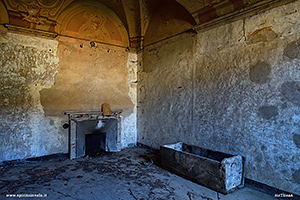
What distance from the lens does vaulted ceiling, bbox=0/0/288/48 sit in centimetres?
371

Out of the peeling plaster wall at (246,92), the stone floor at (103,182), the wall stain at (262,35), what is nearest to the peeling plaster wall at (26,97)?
the stone floor at (103,182)

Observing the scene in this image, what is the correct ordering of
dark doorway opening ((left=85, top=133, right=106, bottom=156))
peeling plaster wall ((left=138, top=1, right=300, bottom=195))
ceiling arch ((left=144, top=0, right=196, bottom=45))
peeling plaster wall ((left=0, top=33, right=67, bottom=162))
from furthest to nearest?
1. dark doorway opening ((left=85, top=133, right=106, bottom=156))
2. ceiling arch ((left=144, top=0, right=196, bottom=45))
3. peeling plaster wall ((left=0, top=33, right=67, bottom=162))
4. peeling plaster wall ((left=138, top=1, right=300, bottom=195))

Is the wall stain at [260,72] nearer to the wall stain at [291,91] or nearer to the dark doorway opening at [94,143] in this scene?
the wall stain at [291,91]

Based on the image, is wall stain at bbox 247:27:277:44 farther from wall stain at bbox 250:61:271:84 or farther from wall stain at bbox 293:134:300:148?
wall stain at bbox 293:134:300:148

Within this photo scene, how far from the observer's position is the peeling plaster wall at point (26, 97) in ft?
12.6

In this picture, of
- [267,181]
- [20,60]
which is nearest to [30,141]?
[20,60]

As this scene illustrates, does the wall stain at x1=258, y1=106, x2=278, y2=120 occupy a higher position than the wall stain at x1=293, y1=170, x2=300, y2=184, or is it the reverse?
the wall stain at x1=258, y1=106, x2=278, y2=120

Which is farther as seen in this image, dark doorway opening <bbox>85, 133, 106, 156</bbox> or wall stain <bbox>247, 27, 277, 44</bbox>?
dark doorway opening <bbox>85, 133, 106, 156</bbox>

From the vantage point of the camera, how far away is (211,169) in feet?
9.21

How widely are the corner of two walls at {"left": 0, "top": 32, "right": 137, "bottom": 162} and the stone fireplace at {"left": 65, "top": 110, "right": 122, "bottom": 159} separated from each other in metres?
0.16

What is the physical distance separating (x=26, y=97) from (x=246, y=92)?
14.3 ft

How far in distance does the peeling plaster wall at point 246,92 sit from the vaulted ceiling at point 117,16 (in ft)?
1.16

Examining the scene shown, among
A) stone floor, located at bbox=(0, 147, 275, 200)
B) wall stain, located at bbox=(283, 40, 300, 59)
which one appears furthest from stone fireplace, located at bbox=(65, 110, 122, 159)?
wall stain, located at bbox=(283, 40, 300, 59)

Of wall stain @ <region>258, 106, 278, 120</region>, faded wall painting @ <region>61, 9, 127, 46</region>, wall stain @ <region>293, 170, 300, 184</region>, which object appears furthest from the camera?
faded wall painting @ <region>61, 9, 127, 46</region>
